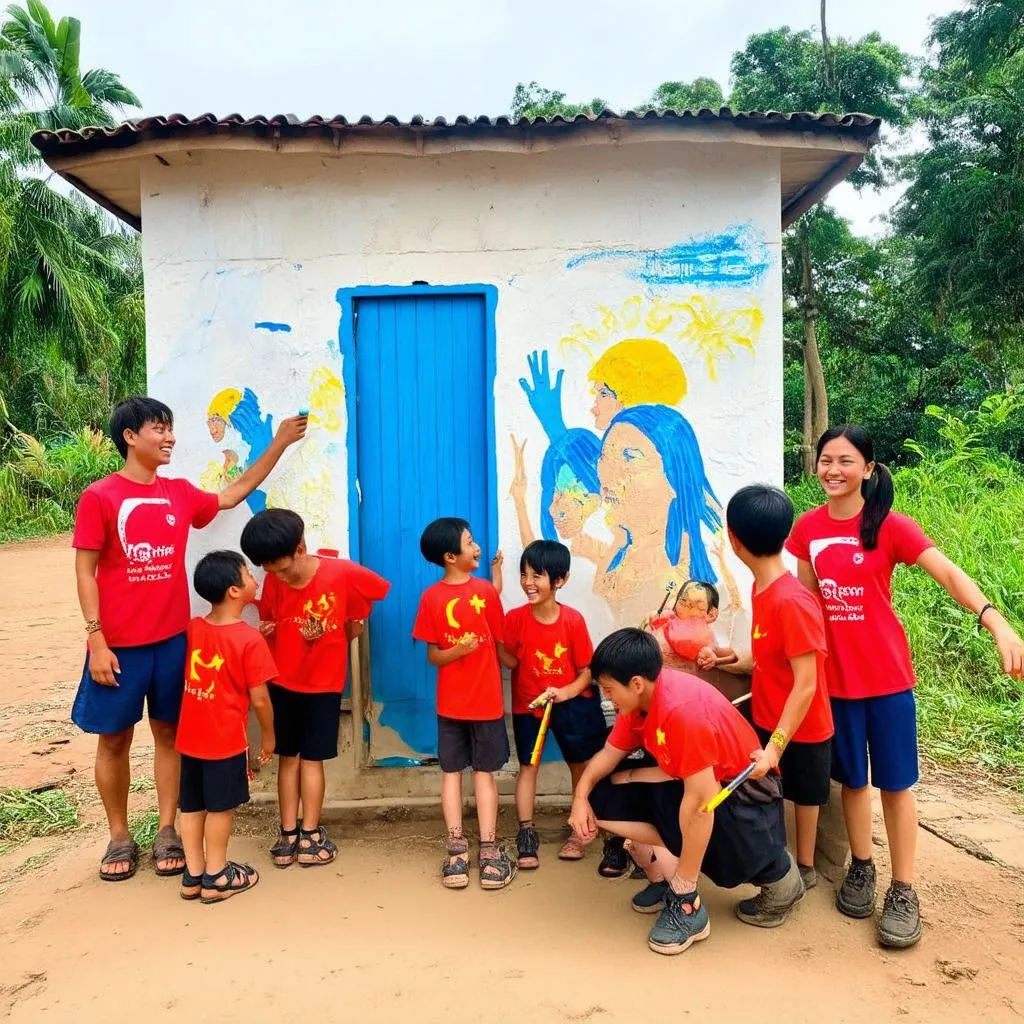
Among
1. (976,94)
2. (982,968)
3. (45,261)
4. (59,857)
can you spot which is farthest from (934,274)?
(45,261)

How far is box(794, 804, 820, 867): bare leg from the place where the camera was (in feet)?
10.7

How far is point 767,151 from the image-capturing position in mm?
3949

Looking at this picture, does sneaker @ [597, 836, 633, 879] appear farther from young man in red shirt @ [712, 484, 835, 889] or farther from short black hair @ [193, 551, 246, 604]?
short black hair @ [193, 551, 246, 604]

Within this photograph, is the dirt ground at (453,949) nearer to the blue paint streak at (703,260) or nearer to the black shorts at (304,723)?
the black shorts at (304,723)

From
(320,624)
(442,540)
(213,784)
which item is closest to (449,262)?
(442,540)

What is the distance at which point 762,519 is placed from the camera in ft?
9.75

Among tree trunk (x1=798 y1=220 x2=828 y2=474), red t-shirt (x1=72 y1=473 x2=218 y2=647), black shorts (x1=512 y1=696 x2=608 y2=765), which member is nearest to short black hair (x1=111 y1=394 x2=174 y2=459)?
red t-shirt (x1=72 y1=473 x2=218 y2=647)

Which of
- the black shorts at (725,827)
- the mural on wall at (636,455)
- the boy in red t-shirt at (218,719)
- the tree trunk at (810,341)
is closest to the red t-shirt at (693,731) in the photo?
the black shorts at (725,827)

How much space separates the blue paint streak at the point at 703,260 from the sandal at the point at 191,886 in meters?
3.20

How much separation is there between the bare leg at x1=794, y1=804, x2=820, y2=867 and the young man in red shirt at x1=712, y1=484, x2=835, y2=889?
4.1 inches

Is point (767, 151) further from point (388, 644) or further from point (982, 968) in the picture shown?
point (982, 968)

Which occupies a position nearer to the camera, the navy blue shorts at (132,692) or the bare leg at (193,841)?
the bare leg at (193,841)

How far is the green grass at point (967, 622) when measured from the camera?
203 inches

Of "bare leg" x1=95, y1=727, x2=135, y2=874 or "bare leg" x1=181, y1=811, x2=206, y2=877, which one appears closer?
"bare leg" x1=181, y1=811, x2=206, y2=877
